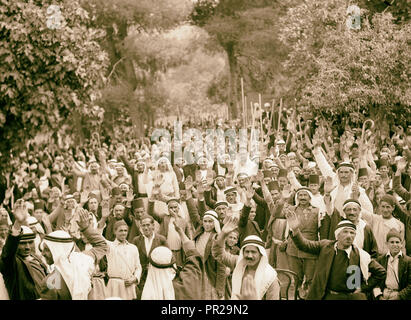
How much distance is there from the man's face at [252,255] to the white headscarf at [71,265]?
1476mm

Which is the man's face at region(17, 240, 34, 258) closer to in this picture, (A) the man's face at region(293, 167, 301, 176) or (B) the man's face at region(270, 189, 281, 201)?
(B) the man's face at region(270, 189, 281, 201)

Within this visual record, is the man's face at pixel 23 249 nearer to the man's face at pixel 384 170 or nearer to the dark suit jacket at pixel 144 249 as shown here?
the dark suit jacket at pixel 144 249

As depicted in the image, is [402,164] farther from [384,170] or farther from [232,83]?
[232,83]

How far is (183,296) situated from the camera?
686 cm

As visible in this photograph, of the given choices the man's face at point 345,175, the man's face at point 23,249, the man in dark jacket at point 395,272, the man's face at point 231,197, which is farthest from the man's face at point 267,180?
the man's face at point 23,249

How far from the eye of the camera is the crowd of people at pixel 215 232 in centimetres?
677

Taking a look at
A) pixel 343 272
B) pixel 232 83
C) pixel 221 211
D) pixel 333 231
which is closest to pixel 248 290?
pixel 343 272

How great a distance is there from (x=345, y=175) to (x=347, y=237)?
2787mm

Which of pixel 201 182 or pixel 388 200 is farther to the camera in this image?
pixel 201 182

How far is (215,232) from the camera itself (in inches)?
324

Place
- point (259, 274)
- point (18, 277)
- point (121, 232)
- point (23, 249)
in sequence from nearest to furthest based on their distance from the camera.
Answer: point (259, 274), point (18, 277), point (23, 249), point (121, 232)

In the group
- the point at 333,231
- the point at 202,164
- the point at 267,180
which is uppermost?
the point at 333,231
